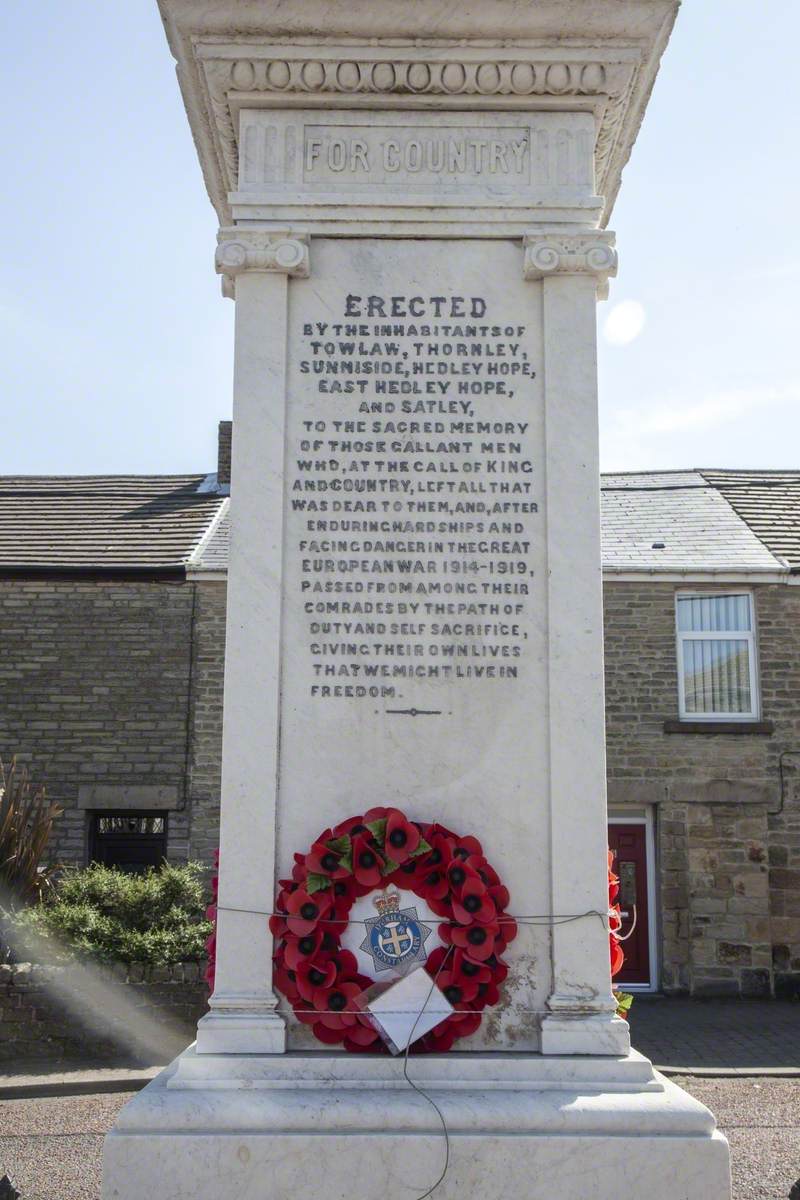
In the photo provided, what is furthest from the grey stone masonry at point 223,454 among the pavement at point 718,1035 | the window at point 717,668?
the pavement at point 718,1035

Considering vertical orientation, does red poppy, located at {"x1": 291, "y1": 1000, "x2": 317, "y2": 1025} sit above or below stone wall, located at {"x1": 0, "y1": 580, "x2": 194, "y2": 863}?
below

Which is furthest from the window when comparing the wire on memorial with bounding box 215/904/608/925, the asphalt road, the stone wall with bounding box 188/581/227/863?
the wire on memorial with bounding box 215/904/608/925

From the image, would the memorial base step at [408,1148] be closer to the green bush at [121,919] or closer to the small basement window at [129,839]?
the green bush at [121,919]

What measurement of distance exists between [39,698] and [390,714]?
14.0 m

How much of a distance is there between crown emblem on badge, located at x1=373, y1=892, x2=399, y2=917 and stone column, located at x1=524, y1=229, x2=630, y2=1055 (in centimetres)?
57

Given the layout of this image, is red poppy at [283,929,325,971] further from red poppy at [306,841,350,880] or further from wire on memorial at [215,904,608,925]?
red poppy at [306,841,350,880]

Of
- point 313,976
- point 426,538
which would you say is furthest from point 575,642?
point 313,976

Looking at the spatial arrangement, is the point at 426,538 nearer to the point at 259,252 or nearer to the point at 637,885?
the point at 259,252

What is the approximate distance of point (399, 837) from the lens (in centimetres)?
411

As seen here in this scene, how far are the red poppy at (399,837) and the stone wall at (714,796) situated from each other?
43.0 feet

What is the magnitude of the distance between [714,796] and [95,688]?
914 cm

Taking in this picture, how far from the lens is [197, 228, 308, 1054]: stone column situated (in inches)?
162

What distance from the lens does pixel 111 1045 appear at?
10.1 meters

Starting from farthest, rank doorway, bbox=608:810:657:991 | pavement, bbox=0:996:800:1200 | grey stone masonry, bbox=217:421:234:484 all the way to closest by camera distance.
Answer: grey stone masonry, bbox=217:421:234:484
doorway, bbox=608:810:657:991
pavement, bbox=0:996:800:1200
